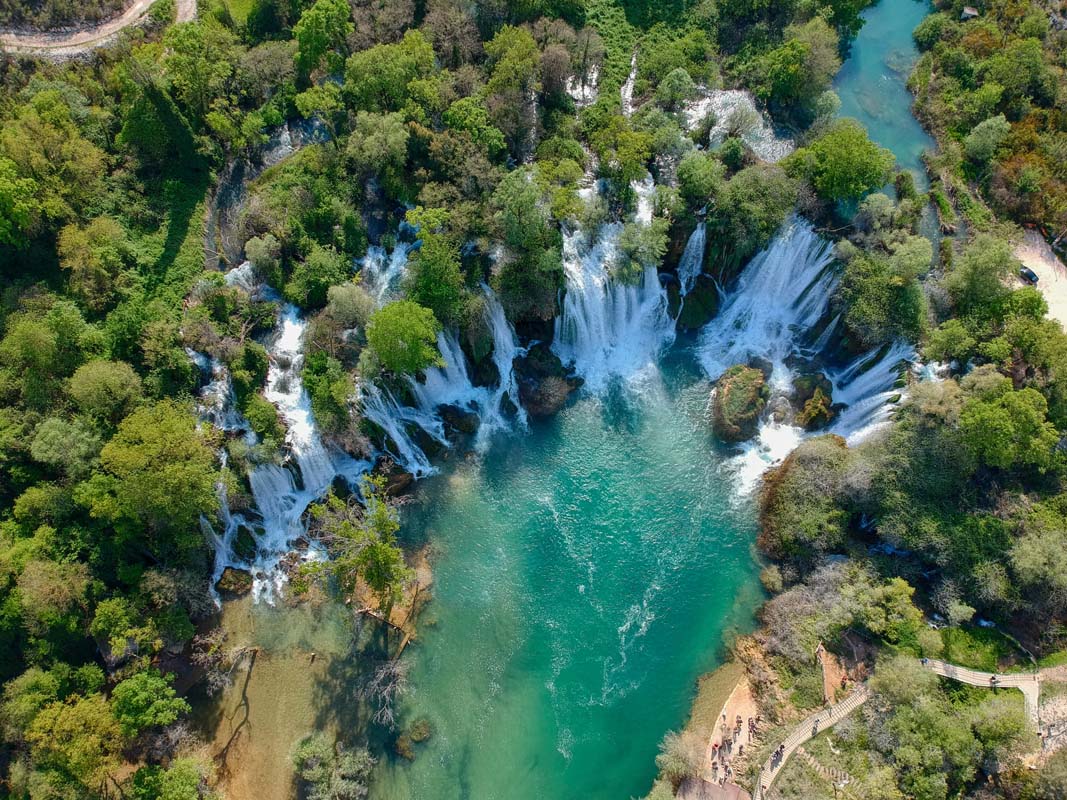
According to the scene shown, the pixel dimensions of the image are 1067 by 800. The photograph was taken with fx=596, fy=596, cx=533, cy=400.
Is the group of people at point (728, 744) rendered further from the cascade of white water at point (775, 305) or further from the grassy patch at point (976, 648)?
the cascade of white water at point (775, 305)

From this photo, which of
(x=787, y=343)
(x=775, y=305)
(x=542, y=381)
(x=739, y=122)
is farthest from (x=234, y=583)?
(x=739, y=122)

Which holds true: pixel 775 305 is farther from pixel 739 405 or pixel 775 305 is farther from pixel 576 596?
pixel 576 596

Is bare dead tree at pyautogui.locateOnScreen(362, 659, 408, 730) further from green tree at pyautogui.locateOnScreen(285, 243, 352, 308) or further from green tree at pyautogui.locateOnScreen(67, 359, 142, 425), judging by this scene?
green tree at pyautogui.locateOnScreen(285, 243, 352, 308)

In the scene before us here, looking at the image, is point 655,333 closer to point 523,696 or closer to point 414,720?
point 523,696

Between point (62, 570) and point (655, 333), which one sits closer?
point (62, 570)

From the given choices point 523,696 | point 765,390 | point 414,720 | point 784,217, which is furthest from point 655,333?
point 414,720

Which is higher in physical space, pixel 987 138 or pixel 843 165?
pixel 843 165
